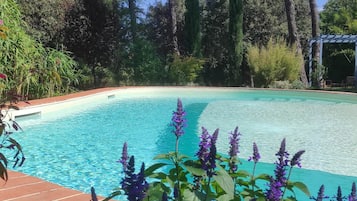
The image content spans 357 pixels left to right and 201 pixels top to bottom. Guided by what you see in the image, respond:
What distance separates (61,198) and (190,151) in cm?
288

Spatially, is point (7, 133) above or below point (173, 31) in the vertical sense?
below

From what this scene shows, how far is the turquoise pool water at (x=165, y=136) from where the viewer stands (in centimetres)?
435

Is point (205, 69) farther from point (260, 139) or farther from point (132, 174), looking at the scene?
point (132, 174)

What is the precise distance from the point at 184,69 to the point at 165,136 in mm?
10152

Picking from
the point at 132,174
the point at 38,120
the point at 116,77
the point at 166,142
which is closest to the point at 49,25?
the point at 116,77

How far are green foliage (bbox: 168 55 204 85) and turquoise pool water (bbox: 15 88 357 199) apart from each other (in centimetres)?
426

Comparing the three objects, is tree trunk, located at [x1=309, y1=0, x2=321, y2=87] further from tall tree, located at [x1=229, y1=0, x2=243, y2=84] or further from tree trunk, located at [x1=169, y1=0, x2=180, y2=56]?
tree trunk, located at [x1=169, y1=0, x2=180, y2=56]

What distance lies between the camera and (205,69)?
18.3 metres

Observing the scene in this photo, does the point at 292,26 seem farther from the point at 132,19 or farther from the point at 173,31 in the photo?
the point at 132,19

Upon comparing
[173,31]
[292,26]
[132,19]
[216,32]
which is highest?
[132,19]

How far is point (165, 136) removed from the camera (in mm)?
6508

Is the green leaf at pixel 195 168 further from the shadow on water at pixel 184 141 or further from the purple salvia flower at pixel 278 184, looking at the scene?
the shadow on water at pixel 184 141

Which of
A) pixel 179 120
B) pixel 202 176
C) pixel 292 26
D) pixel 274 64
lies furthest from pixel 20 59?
pixel 292 26

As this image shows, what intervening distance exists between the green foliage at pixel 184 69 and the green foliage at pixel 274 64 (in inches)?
91.3
